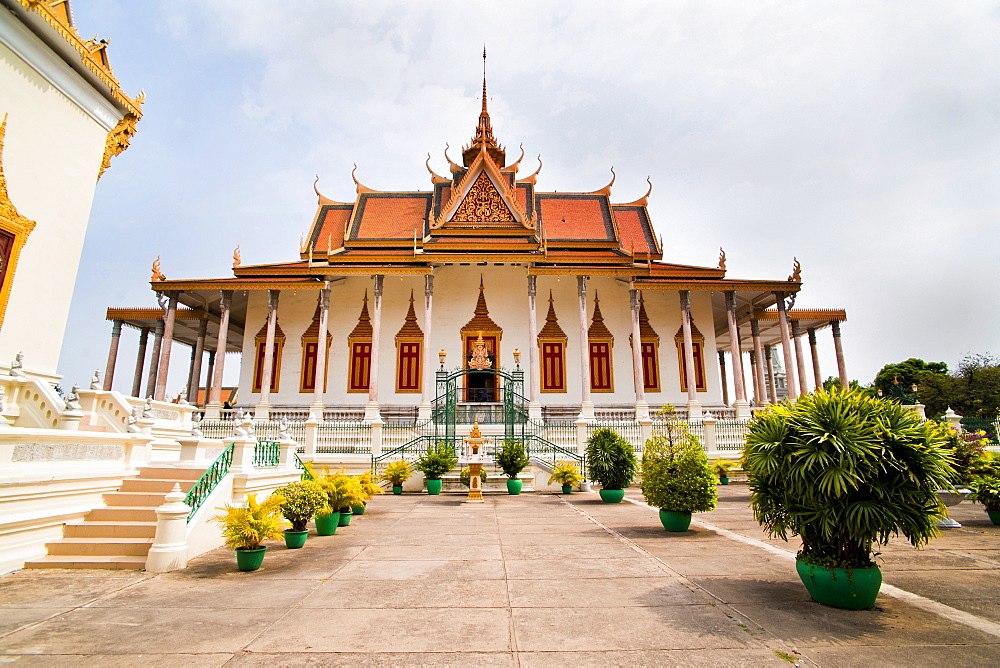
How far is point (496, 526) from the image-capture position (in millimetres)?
7629

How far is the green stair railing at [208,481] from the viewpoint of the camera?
5.88m

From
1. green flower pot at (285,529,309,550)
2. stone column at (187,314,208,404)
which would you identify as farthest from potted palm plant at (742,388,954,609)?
stone column at (187,314,208,404)

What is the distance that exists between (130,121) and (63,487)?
850 cm

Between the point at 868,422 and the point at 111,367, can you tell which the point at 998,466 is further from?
the point at 111,367

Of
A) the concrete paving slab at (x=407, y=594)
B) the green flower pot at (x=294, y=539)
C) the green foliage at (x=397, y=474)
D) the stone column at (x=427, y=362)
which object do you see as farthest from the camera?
the stone column at (x=427, y=362)

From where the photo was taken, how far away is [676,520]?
23.3ft

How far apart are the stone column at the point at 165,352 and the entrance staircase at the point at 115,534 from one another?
14.0 meters

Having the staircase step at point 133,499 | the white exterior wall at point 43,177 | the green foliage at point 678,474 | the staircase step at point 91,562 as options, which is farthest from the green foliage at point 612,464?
the white exterior wall at point 43,177

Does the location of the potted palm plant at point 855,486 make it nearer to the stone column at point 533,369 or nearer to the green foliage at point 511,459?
the green foliage at point 511,459

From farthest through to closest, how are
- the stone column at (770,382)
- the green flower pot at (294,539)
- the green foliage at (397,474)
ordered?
the stone column at (770,382) < the green foliage at (397,474) < the green flower pot at (294,539)

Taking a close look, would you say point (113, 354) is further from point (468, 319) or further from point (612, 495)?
point (612, 495)

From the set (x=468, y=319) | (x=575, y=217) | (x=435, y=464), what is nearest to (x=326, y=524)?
(x=435, y=464)

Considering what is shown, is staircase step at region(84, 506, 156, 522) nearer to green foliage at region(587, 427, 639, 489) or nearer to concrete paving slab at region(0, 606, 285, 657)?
concrete paving slab at region(0, 606, 285, 657)

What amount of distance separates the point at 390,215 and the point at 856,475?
2196 cm
